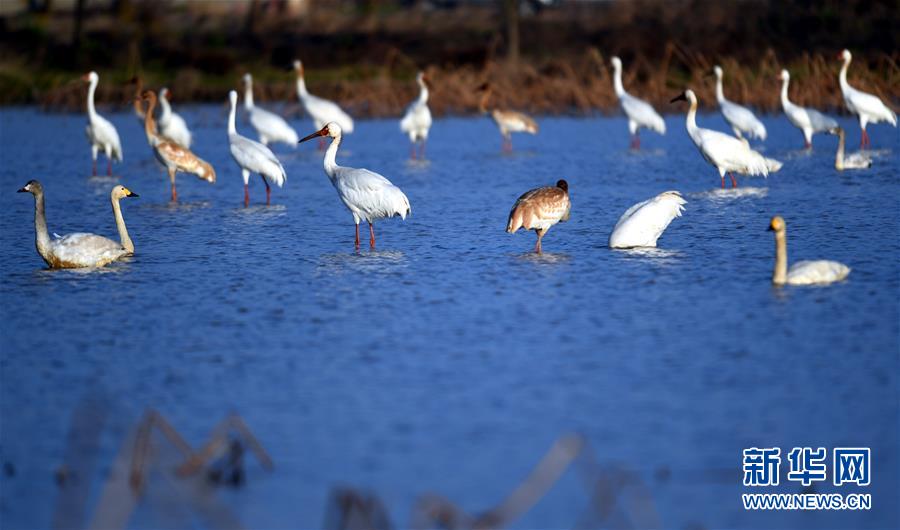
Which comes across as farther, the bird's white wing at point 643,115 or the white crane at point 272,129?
Result: the bird's white wing at point 643,115

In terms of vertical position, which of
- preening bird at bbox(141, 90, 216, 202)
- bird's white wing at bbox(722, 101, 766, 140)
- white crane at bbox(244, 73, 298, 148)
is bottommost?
preening bird at bbox(141, 90, 216, 202)

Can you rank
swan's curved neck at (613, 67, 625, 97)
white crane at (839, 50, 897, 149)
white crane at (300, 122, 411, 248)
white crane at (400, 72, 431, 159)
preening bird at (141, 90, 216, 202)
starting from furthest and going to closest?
swan's curved neck at (613, 67, 625, 97), white crane at (400, 72, 431, 159), white crane at (839, 50, 897, 149), preening bird at (141, 90, 216, 202), white crane at (300, 122, 411, 248)

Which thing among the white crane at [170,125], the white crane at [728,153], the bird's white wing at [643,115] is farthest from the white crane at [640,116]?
the white crane at [170,125]

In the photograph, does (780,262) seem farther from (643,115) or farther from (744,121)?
(643,115)

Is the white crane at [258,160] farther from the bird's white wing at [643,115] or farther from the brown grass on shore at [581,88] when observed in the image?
the brown grass on shore at [581,88]

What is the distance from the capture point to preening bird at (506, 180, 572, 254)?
12094 millimetres

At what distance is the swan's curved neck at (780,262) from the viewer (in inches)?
398

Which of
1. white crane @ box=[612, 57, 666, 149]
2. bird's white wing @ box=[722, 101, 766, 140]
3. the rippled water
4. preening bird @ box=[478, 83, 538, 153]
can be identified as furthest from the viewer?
preening bird @ box=[478, 83, 538, 153]

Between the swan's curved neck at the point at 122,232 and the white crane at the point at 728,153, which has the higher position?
the white crane at the point at 728,153

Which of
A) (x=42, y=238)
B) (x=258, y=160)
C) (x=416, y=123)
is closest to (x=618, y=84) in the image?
(x=416, y=123)

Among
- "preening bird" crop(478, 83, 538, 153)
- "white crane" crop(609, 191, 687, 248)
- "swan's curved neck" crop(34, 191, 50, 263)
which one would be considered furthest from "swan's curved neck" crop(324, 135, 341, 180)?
"preening bird" crop(478, 83, 538, 153)

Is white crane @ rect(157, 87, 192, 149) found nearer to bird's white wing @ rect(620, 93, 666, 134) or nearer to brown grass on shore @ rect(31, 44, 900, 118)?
bird's white wing @ rect(620, 93, 666, 134)

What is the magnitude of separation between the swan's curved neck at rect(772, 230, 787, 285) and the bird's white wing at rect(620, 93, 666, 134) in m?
12.6

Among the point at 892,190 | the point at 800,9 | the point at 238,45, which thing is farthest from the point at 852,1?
the point at 892,190
